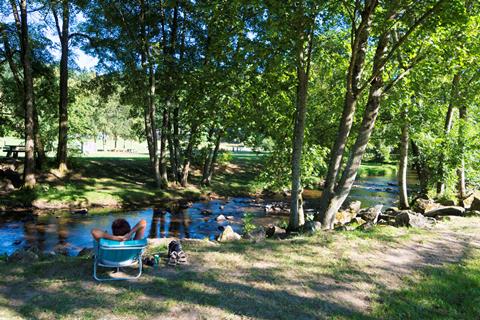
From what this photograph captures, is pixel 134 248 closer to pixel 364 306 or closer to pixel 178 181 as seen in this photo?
pixel 364 306

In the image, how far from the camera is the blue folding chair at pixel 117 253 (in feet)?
20.3

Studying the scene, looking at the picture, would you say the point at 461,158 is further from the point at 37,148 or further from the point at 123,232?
the point at 37,148

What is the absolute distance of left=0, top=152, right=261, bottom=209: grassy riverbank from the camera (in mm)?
18186

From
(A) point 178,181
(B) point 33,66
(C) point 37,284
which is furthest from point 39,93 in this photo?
(C) point 37,284

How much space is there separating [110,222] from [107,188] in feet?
18.5

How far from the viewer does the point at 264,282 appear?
20.2ft

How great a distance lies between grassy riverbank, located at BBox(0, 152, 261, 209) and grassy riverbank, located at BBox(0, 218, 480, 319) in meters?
9.55

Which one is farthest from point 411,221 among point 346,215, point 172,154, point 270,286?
point 172,154

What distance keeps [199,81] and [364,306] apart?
25.8 feet

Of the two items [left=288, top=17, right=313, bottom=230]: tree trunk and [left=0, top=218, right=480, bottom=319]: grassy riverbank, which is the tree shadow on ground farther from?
[left=288, top=17, right=313, bottom=230]: tree trunk

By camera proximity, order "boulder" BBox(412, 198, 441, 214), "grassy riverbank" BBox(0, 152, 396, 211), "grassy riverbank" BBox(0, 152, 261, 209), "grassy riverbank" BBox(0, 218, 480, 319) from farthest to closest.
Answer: "grassy riverbank" BBox(0, 152, 261, 209)
"grassy riverbank" BBox(0, 152, 396, 211)
"boulder" BBox(412, 198, 441, 214)
"grassy riverbank" BBox(0, 218, 480, 319)

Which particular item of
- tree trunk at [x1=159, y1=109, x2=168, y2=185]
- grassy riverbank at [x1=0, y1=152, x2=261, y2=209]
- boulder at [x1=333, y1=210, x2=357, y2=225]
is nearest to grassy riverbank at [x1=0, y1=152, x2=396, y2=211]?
grassy riverbank at [x1=0, y1=152, x2=261, y2=209]

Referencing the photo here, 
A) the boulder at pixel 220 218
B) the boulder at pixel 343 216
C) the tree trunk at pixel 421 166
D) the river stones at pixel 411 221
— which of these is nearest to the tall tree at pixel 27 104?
the boulder at pixel 220 218

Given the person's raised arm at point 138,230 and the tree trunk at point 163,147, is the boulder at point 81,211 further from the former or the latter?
the person's raised arm at point 138,230
